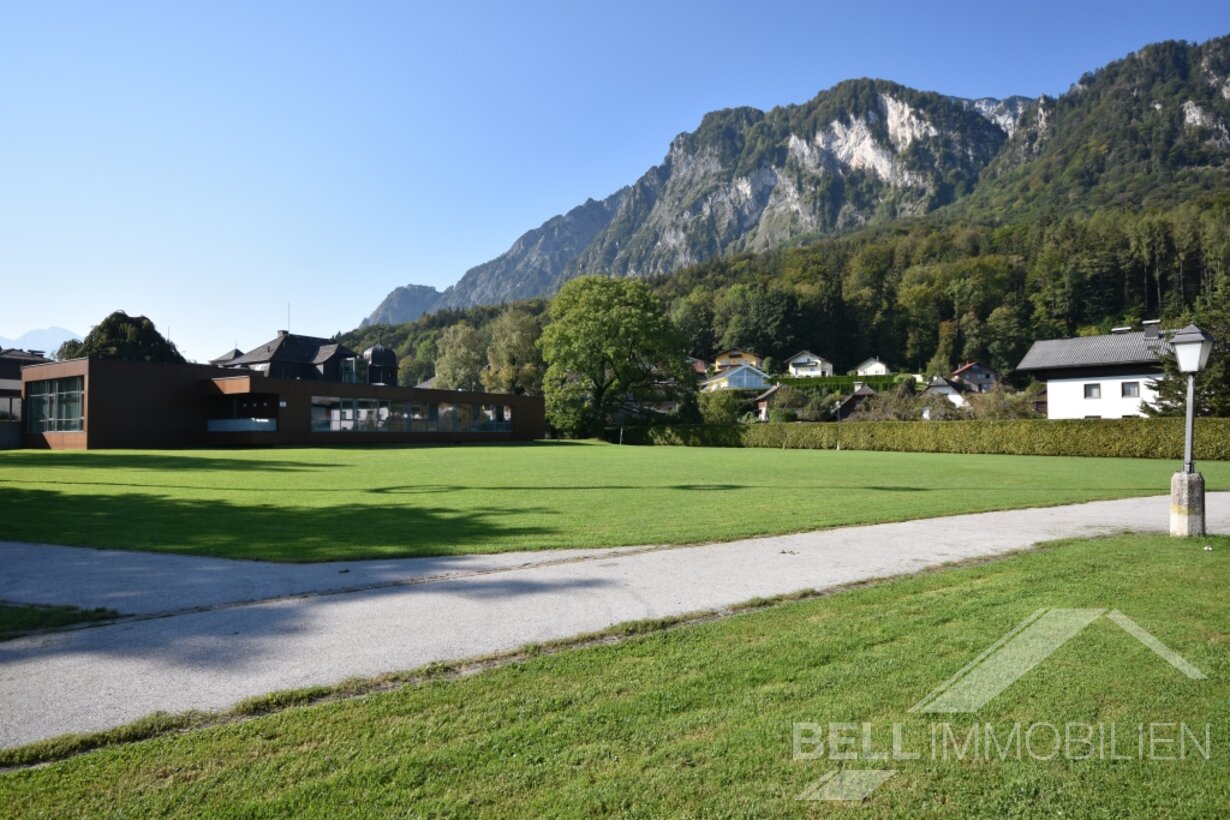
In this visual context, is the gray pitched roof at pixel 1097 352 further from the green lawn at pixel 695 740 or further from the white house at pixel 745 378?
the green lawn at pixel 695 740

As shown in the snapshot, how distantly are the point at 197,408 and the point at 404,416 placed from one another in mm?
12593

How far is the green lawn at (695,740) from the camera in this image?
2.84m

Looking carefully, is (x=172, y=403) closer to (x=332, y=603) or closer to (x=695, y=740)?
(x=332, y=603)

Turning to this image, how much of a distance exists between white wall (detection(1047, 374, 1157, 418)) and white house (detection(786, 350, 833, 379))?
55644 millimetres

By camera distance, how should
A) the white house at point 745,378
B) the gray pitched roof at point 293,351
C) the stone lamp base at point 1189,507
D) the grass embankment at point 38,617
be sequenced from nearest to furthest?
Answer: the grass embankment at point 38,617, the stone lamp base at point 1189,507, the gray pitched roof at point 293,351, the white house at point 745,378

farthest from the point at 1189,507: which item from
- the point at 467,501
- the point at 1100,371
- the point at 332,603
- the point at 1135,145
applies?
the point at 1135,145

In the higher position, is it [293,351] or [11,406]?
[293,351]

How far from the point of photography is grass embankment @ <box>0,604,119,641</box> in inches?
206

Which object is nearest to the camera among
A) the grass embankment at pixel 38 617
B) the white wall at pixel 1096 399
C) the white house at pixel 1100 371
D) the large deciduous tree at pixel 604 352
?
the grass embankment at pixel 38 617

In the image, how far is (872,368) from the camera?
109500 mm

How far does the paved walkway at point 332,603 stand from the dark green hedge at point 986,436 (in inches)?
1110

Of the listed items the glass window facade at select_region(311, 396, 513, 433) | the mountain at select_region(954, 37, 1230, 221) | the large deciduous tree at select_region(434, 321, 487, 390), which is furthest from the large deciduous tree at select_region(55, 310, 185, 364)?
the mountain at select_region(954, 37, 1230, 221)

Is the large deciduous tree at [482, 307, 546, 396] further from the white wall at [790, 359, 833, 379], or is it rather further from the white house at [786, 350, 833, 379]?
the white house at [786, 350, 833, 379]

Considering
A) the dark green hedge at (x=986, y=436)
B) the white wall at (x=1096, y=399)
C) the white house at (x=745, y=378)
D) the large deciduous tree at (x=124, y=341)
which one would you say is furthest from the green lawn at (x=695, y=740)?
the white house at (x=745, y=378)
